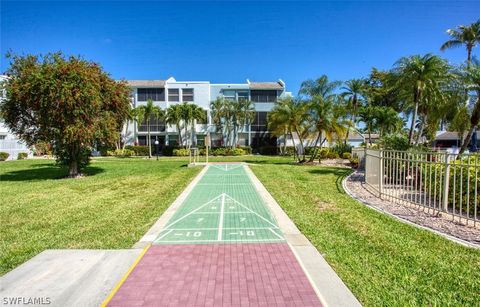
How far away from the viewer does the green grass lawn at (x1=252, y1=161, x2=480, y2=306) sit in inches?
166

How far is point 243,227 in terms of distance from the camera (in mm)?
7434

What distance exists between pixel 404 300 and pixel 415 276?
0.85 m

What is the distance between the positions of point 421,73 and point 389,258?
13.8 meters

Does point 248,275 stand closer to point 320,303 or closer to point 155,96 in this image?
point 320,303

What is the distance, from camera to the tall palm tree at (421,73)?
51.8 ft

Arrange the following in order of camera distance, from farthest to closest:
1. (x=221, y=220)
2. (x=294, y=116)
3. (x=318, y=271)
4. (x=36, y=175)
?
(x=294, y=116), (x=36, y=175), (x=221, y=220), (x=318, y=271)

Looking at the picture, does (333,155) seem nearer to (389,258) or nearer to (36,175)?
(36,175)

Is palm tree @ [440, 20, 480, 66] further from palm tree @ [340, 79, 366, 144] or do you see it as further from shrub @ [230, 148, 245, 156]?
shrub @ [230, 148, 245, 156]

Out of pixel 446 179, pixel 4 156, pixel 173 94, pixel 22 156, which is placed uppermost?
pixel 173 94

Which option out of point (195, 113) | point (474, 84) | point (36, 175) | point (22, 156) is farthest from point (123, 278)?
point (22, 156)

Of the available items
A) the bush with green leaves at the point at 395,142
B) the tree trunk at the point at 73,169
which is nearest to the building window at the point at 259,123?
the bush with green leaves at the point at 395,142

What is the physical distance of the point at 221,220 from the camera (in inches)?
318

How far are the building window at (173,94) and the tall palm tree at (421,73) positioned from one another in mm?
34451

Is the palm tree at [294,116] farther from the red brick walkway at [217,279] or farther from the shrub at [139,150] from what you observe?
the shrub at [139,150]
